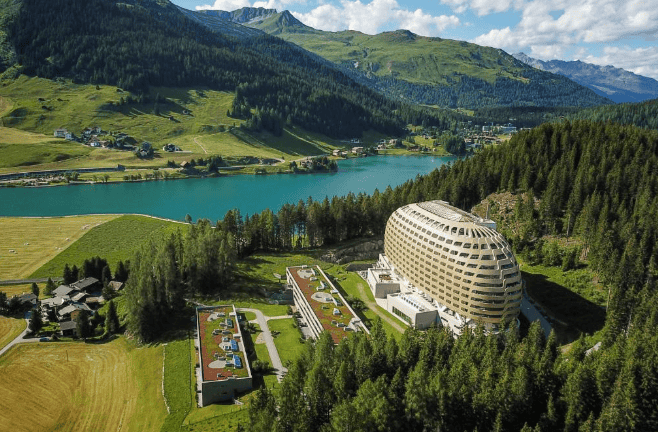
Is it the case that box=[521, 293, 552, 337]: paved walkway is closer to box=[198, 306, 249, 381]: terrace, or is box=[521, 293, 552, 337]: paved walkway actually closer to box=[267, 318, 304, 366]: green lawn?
box=[267, 318, 304, 366]: green lawn

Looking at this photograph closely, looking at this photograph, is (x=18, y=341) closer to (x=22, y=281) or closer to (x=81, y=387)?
(x=81, y=387)

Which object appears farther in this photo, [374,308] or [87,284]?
[87,284]

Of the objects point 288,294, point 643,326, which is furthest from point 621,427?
point 288,294

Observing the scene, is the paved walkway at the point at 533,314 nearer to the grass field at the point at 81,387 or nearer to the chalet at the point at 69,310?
the grass field at the point at 81,387

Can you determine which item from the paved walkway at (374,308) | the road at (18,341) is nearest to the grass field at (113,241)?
the road at (18,341)

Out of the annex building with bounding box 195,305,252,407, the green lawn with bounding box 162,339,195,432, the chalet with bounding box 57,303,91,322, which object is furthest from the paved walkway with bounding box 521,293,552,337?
the chalet with bounding box 57,303,91,322

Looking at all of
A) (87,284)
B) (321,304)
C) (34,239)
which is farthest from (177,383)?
(34,239)

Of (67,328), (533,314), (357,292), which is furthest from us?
(357,292)
